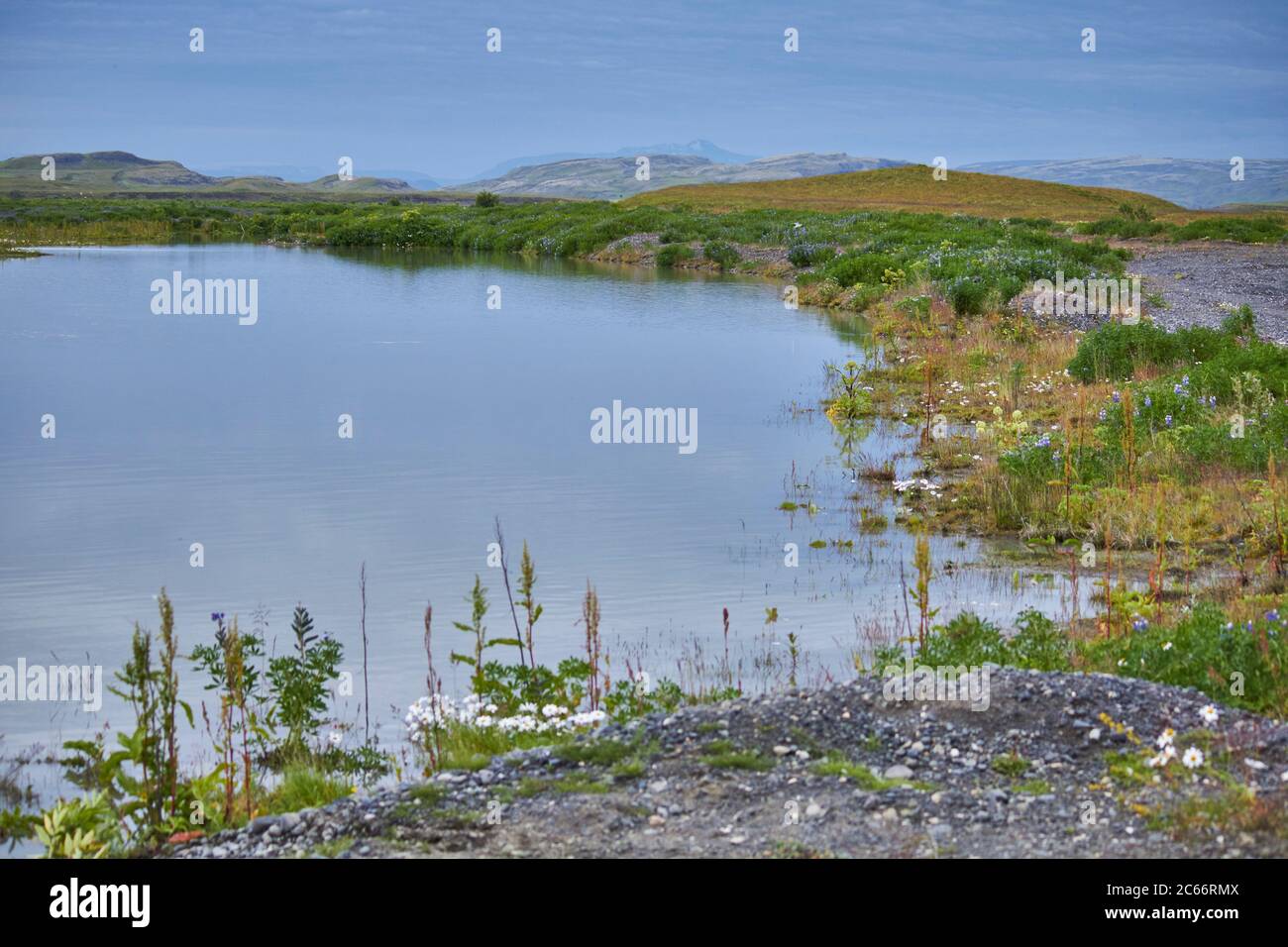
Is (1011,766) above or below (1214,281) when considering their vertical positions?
below

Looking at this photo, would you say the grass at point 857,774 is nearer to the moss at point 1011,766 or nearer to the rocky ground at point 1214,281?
the moss at point 1011,766

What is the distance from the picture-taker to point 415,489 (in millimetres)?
14555

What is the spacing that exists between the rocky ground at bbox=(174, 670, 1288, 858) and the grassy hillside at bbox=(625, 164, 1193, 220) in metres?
65.3

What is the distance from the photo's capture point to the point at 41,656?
919cm

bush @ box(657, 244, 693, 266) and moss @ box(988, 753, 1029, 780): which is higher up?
bush @ box(657, 244, 693, 266)

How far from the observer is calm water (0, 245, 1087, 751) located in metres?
9.92

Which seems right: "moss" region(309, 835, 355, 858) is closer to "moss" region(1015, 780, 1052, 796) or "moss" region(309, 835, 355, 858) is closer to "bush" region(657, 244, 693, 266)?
"moss" region(1015, 780, 1052, 796)

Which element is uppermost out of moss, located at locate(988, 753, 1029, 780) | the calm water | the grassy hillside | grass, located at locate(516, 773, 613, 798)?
the grassy hillside

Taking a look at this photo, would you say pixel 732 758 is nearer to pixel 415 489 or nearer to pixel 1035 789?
pixel 1035 789

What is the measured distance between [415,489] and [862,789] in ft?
30.3

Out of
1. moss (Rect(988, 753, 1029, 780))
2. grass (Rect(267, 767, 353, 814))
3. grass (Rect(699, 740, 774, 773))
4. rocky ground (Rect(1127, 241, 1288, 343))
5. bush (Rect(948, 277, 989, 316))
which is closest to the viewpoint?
moss (Rect(988, 753, 1029, 780))

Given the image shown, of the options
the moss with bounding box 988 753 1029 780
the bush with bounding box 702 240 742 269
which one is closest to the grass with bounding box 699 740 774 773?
the moss with bounding box 988 753 1029 780

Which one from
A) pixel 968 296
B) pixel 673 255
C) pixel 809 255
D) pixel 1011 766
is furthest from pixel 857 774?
pixel 673 255
